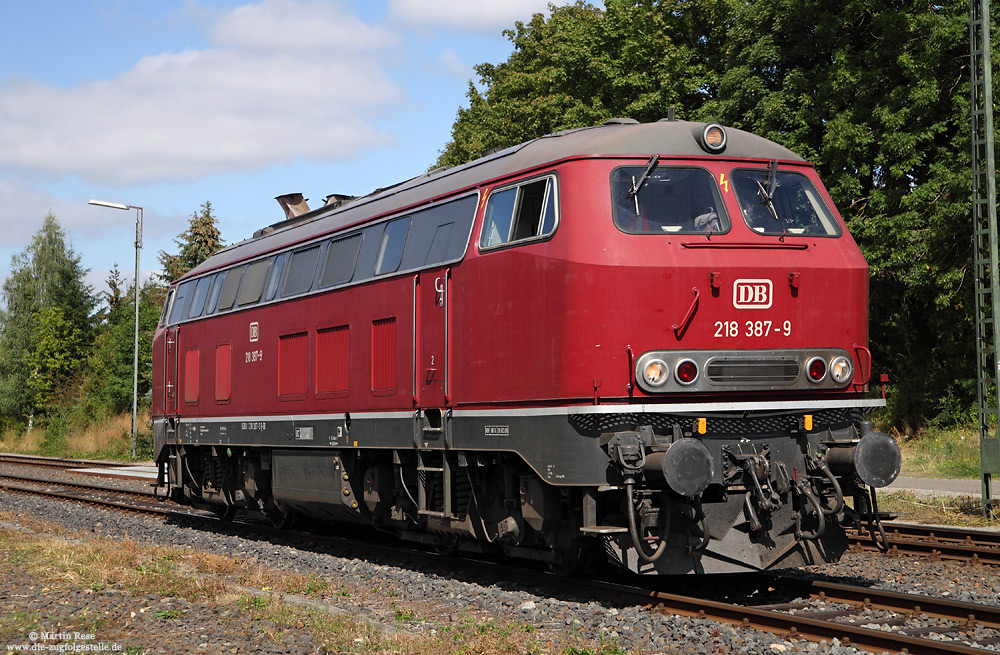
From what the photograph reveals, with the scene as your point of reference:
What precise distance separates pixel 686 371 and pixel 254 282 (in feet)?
26.6

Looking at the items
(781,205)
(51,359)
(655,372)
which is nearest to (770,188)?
(781,205)

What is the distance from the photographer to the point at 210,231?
168ft

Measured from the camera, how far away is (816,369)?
931cm

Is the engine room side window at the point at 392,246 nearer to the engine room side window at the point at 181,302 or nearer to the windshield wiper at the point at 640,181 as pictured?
the windshield wiper at the point at 640,181

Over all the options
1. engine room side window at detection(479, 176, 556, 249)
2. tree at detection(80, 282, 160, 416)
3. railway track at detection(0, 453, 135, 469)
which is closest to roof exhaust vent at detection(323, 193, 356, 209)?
engine room side window at detection(479, 176, 556, 249)

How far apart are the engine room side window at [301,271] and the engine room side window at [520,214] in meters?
3.98

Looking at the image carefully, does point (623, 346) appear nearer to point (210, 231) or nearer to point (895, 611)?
point (895, 611)

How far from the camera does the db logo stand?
360 inches

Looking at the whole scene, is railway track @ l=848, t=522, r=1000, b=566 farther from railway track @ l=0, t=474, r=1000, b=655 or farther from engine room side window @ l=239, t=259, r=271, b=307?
engine room side window @ l=239, t=259, r=271, b=307

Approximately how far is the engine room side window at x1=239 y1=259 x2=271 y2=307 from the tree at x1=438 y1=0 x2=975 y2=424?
14.3 meters

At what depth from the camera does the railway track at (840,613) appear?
7.56 metres

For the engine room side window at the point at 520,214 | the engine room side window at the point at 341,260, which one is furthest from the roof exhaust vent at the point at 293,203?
the engine room side window at the point at 520,214

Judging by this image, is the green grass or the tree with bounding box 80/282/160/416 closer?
the green grass

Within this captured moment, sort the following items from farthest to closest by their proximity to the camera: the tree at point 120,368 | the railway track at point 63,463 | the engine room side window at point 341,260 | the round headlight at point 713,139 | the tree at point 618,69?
the tree at point 120,368
the railway track at point 63,463
the tree at point 618,69
the engine room side window at point 341,260
the round headlight at point 713,139
